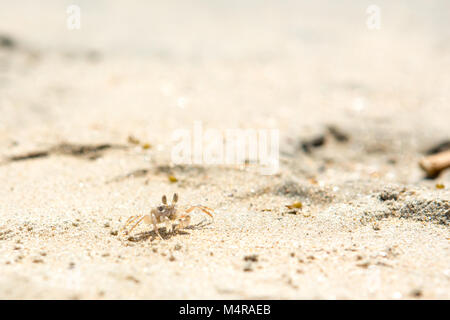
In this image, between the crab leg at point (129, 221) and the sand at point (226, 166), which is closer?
the sand at point (226, 166)

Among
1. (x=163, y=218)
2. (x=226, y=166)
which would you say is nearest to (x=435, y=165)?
(x=226, y=166)

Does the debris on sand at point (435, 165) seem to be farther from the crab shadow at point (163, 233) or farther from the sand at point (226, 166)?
the crab shadow at point (163, 233)

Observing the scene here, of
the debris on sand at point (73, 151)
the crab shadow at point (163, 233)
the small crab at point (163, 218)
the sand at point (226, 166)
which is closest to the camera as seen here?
the sand at point (226, 166)

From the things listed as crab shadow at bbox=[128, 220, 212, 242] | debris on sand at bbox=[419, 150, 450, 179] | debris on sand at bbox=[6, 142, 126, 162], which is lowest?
crab shadow at bbox=[128, 220, 212, 242]

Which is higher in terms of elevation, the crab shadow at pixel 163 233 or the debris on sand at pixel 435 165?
the debris on sand at pixel 435 165

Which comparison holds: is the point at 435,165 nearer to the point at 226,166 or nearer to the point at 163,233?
the point at 226,166

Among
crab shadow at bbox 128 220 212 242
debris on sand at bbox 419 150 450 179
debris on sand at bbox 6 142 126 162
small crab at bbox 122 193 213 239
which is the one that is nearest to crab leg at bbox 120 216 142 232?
small crab at bbox 122 193 213 239

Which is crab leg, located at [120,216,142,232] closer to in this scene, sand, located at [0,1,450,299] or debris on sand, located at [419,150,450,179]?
sand, located at [0,1,450,299]

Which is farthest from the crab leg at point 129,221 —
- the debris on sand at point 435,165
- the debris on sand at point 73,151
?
the debris on sand at point 435,165
